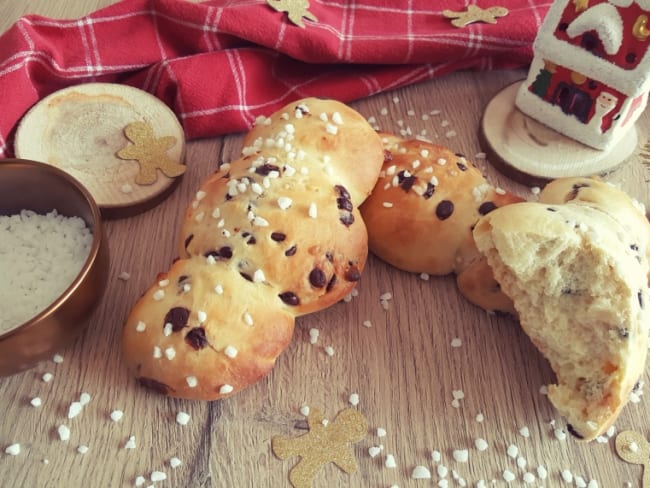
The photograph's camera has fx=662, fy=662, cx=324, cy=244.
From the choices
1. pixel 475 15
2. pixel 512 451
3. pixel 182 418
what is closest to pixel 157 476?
pixel 182 418

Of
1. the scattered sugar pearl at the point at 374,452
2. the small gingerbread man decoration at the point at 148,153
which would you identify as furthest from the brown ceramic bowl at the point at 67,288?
the scattered sugar pearl at the point at 374,452

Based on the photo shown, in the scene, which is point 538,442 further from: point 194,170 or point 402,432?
point 194,170

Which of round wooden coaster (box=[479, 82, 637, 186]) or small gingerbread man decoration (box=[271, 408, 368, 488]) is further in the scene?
round wooden coaster (box=[479, 82, 637, 186])

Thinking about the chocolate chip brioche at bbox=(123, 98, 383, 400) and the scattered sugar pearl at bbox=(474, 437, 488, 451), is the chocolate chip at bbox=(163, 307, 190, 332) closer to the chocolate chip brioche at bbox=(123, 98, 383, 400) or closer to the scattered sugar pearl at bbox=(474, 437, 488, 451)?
the chocolate chip brioche at bbox=(123, 98, 383, 400)

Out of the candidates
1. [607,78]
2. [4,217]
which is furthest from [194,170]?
[607,78]

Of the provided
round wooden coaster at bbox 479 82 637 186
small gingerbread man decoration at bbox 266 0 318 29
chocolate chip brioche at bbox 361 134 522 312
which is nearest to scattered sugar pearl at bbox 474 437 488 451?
chocolate chip brioche at bbox 361 134 522 312

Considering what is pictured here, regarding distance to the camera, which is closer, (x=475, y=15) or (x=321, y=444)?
(x=321, y=444)

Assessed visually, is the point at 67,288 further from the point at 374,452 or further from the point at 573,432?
the point at 573,432
